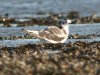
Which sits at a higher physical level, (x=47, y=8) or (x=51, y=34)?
(x=51, y=34)

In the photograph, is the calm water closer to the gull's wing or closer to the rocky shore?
the gull's wing

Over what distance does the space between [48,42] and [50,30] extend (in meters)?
0.32

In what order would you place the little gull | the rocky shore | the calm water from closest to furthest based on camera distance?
the rocky shore
the little gull
the calm water

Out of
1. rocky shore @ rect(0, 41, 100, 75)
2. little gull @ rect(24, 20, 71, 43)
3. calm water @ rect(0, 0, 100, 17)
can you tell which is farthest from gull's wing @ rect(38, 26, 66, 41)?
calm water @ rect(0, 0, 100, 17)

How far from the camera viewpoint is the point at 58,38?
1480cm

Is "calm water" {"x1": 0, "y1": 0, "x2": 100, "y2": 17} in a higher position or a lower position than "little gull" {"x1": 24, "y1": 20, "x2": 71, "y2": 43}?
lower

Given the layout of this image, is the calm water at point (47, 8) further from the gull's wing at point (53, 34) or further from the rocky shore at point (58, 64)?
the rocky shore at point (58, 64)

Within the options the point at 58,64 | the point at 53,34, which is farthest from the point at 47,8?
the point at 58,64

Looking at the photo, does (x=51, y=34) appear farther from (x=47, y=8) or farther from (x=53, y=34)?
(x=47, y=8)

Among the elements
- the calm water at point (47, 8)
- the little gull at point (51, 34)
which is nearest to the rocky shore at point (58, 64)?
the little gull at point (51, 34)

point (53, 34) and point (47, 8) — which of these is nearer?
point (53, 34)

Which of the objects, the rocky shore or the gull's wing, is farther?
the gull's wing

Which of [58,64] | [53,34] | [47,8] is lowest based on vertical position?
[47,8]

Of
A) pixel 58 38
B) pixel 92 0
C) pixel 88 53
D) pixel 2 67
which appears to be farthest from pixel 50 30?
pixel 92 0
